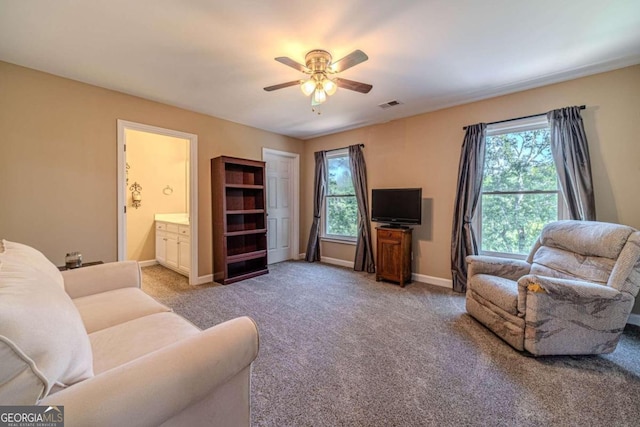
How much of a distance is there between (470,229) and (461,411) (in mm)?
2396

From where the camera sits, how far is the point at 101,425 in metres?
0.68

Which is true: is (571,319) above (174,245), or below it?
below

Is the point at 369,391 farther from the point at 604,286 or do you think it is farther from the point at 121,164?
the point at 121,164

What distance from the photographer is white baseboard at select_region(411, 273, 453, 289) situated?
365 cm

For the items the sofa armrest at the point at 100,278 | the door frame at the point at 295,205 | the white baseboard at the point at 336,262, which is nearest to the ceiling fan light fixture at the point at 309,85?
the sofa armrest at the point at 100,278

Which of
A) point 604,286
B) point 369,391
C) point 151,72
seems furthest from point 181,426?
point 151,72

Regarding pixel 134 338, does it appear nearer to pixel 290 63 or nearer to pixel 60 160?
pixel 290 63

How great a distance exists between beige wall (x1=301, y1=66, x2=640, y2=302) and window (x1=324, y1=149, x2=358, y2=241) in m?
0.23

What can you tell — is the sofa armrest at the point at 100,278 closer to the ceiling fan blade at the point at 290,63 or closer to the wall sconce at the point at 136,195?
the ceiling fan blade at the point at 290,63

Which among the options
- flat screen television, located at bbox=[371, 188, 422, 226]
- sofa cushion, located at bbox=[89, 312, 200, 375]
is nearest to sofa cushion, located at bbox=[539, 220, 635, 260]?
flat screen television, located at bbox=[371, 188, 422, 226]

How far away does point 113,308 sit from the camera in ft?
5.46

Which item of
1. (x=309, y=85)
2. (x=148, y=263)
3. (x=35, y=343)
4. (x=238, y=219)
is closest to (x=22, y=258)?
(x=35, y=343)

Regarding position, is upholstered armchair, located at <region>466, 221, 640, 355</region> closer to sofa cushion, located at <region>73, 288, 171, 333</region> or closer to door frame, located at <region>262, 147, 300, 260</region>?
sofa cushion, located at <region>73, 288, 171, 333</region>

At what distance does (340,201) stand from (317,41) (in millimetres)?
3136
